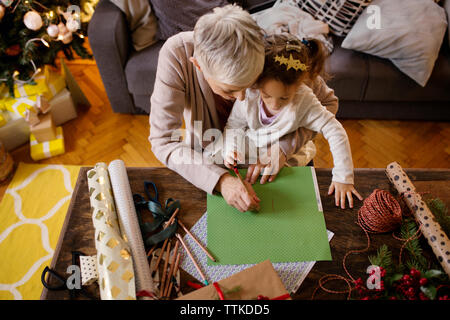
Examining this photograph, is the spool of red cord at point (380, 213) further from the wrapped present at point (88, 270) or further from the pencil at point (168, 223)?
the wrapped present at point (88, 270)

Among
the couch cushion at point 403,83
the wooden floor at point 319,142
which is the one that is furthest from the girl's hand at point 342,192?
the couch cushion at point 403,83

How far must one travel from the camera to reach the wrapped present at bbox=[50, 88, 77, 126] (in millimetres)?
1995

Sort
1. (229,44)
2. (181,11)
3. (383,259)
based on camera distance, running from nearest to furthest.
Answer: (229,44), (383,259), (181,11)

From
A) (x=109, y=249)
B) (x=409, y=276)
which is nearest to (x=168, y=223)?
(x=109, y=249)

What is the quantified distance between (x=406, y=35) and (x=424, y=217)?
1.24 m

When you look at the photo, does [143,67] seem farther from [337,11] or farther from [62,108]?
[337,11]

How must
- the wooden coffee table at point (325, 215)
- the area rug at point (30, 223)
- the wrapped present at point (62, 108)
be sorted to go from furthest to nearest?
1. the wrapped present at point (62, 108)
2. the area rug at point (30, 223)
3. the wooden coffee table at point (325, 215)

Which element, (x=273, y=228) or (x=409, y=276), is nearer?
(x=409, y=276)

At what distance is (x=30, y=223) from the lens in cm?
168

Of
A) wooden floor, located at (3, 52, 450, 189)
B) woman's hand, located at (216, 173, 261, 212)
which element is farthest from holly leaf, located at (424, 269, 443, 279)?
wooden floor, located at (3, 52, 450, 189)

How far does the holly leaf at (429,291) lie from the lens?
68cm

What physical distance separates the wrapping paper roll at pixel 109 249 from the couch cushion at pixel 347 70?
139cm

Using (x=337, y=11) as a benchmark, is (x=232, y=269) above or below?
below
